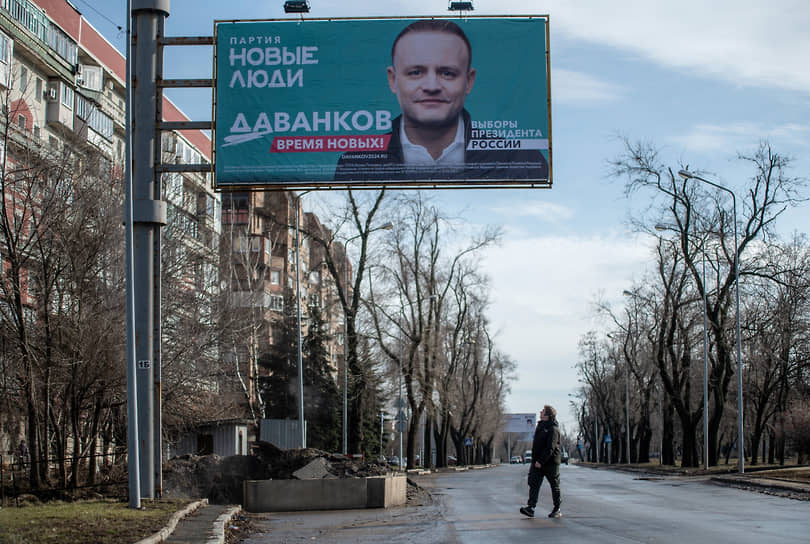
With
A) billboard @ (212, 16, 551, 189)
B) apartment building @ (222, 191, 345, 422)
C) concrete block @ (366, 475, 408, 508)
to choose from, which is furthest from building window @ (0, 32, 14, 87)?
concrete block @ (366, 475, 408, 508)

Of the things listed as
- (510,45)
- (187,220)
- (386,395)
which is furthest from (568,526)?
(386,395)

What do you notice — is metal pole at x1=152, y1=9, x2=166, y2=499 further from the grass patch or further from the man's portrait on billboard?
the man's portrait on billboard

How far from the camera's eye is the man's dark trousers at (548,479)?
48.4 feet

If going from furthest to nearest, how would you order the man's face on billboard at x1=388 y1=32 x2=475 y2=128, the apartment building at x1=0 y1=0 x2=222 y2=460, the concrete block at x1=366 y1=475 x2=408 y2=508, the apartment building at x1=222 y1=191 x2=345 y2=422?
1. the apartment building at x1=222 y1=191 x2=345 y2=422
2. the apartment building at x1=0 y1=0 x2=222 y2=460
3. the concrete block at x1=366 y1=475 x2=408 y2=508
4. the man's face on billboard at x1=388 y1=32 x2=475 y2=128

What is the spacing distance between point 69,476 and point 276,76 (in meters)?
10.8

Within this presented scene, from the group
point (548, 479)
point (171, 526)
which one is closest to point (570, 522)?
point (548, 479)

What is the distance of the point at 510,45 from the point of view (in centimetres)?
1767

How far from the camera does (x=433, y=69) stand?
1761 centimetres

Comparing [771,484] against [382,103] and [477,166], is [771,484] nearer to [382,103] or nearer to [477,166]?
[477,166]

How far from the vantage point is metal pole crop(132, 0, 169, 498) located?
1569cm

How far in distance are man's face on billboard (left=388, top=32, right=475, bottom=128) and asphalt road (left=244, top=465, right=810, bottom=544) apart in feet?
23.9

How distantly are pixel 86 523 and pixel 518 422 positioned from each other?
110742mm

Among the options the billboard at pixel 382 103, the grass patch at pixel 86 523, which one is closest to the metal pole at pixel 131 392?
the grass patch at pixel 86 523

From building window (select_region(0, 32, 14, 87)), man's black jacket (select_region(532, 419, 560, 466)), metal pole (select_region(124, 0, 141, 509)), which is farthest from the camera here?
building window (select_region(0, 32, 14, 87))
